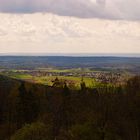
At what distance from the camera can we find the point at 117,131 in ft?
179

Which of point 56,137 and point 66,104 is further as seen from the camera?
point 66,104

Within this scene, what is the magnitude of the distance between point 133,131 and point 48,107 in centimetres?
2764

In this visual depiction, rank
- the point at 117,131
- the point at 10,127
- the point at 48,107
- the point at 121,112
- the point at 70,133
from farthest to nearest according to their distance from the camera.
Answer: the point at 48,107 → the point at 10,127 → the point at 121,112 → the point at 117,131 → the point at 70,133

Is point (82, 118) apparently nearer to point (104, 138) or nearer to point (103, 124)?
point (103, 124)

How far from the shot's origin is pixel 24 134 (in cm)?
4922

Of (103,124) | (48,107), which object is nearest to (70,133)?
(103,124)

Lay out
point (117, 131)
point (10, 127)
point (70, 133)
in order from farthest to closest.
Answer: point (10, 127) < point (117, 131) < point (70, 133)

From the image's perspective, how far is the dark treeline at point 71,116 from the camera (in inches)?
1953

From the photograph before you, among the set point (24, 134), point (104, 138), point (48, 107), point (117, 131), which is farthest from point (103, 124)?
point (48, 107)

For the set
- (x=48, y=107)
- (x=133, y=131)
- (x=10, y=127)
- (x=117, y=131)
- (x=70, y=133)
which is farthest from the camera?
(x=48, y=107)

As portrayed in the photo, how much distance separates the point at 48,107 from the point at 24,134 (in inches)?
1260

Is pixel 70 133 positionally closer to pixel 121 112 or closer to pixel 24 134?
pixel 24 134

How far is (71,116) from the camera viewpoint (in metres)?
67.8

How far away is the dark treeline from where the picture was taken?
49.6m
